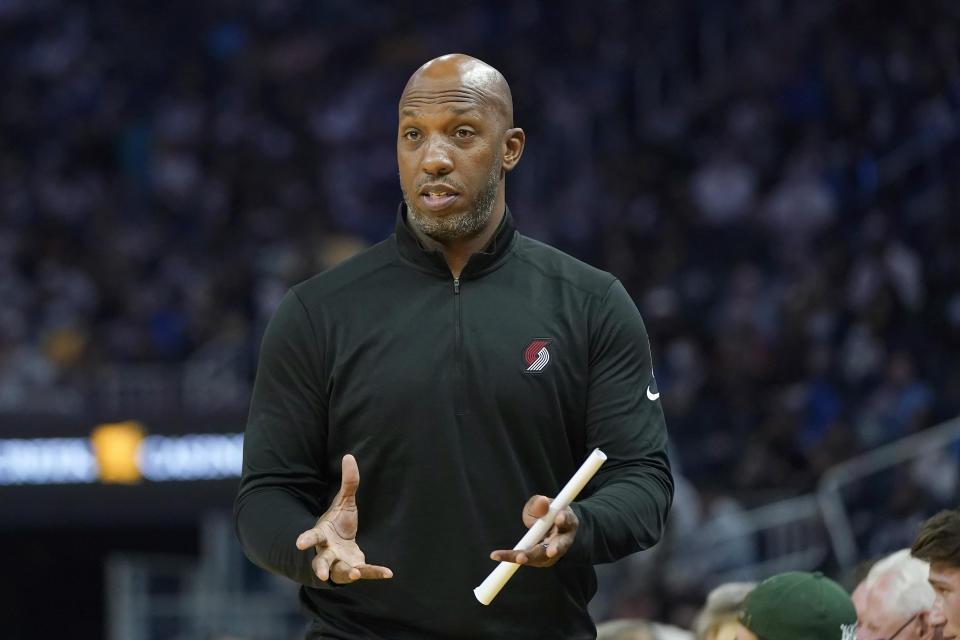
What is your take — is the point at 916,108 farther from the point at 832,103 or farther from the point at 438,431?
the point at 438,431

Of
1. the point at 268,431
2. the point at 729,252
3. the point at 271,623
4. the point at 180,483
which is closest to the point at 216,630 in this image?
the point at 271,623

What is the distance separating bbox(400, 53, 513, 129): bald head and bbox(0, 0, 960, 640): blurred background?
7.08 m

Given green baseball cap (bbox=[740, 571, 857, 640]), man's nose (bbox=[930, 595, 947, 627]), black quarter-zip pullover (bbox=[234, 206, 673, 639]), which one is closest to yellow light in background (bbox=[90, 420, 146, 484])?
green baseball cap (bbox=[740, 571, 857, 640])

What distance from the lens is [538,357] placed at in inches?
129

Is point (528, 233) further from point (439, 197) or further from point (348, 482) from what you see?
point (348, 482)

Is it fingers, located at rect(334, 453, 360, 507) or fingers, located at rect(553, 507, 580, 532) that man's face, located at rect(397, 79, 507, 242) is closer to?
→ fingers, located at rect(334, 453, 360, 507)

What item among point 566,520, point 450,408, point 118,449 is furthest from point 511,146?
point 118,449

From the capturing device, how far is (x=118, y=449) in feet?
37.7

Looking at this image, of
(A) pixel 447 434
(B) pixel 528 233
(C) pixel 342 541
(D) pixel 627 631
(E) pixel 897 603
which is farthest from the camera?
(B) pixel 528 233

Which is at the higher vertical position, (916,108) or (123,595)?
(916,108)

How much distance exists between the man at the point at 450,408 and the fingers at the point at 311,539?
0.11 meters

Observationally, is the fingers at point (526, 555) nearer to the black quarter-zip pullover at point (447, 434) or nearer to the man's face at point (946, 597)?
the black quarter-zip pullover at point (447, 434)

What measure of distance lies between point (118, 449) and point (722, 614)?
7254 millimetres

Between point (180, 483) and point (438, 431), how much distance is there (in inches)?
334
